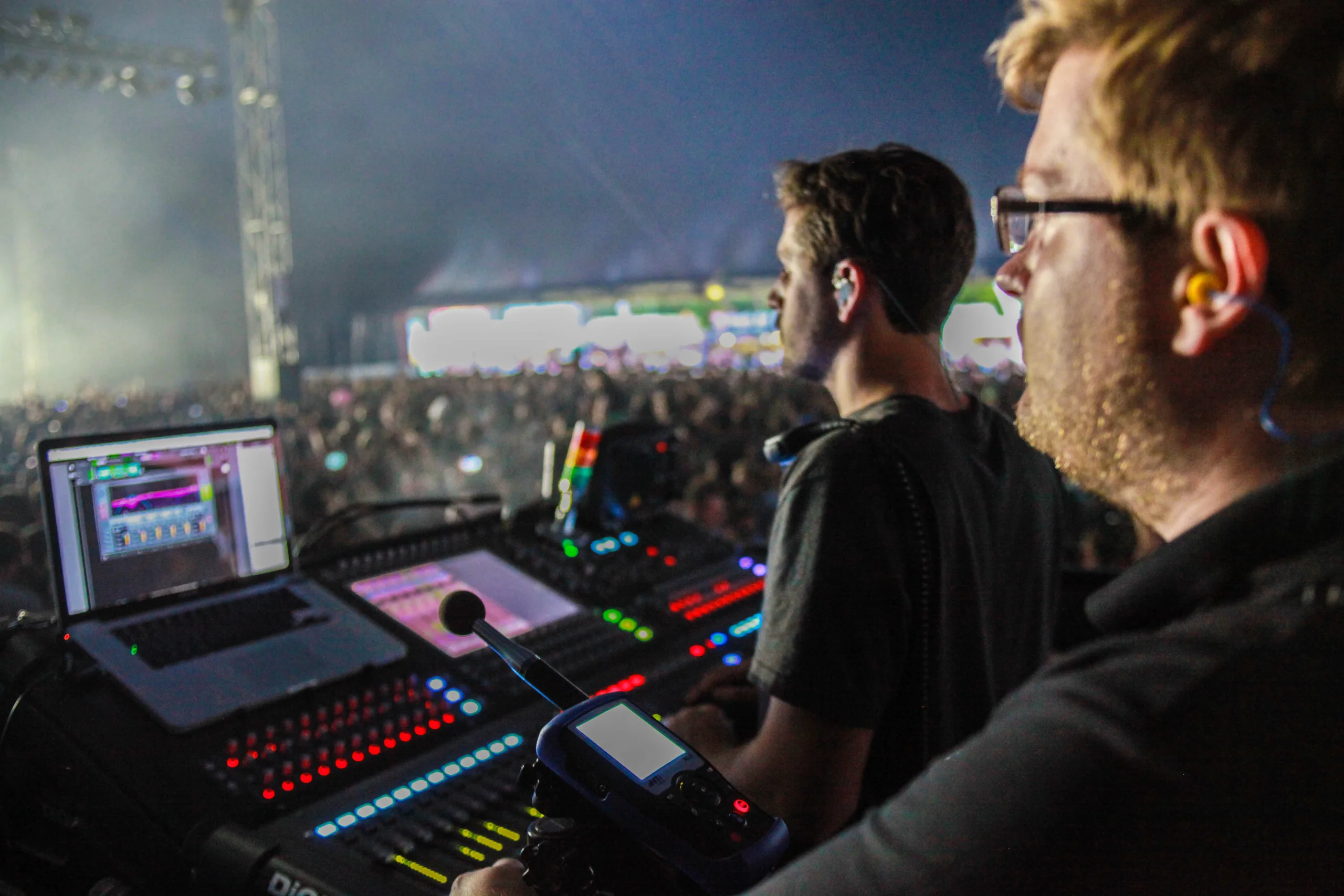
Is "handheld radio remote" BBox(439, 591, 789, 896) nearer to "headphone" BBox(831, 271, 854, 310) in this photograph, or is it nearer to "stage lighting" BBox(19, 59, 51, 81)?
"headphone" BBox(831, 271, 854, 310)

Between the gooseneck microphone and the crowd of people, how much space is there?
86 cm

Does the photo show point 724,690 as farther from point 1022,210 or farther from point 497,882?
point 1022,210

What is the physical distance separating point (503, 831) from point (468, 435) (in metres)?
5.64

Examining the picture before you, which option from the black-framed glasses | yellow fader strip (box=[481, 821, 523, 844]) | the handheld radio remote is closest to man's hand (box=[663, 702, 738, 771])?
yellow fader strip (box=[481, 821, 523, 844])

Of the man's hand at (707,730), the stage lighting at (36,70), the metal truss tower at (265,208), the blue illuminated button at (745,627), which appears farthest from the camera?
the metal truss tower at (265,208)

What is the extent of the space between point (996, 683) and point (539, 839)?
88cm

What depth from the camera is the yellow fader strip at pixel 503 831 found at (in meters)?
1.13

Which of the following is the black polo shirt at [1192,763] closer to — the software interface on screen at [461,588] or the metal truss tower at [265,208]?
the software interface on screen at [461,588]

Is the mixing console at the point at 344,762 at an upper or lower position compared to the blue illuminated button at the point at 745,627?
upper

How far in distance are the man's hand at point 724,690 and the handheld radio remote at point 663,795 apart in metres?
0.64

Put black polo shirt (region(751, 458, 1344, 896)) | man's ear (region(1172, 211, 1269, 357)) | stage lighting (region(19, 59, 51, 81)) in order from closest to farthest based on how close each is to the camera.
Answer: black polo shirt (region(751, 458, 1344, 896))
man's ear (region(1172, 211, 1269, 357))
stage lighting (region(19, 59, 51, 81))

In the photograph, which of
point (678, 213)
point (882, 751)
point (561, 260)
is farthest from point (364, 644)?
point (561, 260)

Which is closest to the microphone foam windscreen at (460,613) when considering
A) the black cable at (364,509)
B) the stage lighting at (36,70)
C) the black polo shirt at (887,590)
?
the black polo shirt at (887,590)

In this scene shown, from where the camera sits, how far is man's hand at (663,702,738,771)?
1.36 m
